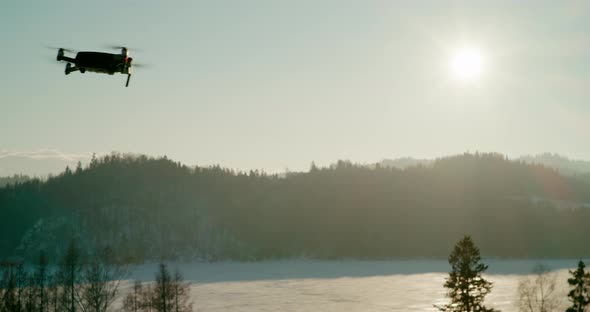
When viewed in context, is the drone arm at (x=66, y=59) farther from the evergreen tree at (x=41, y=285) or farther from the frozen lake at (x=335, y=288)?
the frozen lake at (x=335, y=288)

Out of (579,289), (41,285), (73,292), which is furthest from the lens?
(41,285)

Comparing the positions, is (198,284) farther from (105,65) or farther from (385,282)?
(105,65)

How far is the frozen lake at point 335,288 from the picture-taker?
112 meters

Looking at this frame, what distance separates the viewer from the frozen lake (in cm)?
11238

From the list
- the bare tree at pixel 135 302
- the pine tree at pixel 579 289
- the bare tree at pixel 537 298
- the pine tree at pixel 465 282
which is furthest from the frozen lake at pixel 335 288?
the pine tree at pixel 465 282

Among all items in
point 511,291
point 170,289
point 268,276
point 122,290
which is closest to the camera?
point 170,289

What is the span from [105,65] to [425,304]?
304 ft

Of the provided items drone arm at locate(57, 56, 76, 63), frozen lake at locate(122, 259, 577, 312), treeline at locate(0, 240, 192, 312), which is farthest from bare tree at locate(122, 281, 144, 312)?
drone arm at locate(57, 56, 76, 63)

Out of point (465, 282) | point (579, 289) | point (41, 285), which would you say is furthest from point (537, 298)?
point (41, 285)

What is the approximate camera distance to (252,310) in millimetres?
107562

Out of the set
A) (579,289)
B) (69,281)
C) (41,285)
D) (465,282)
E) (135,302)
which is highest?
(465,282)

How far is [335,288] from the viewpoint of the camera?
143125 mm

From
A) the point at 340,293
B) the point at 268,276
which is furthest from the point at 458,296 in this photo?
the point at 268,276

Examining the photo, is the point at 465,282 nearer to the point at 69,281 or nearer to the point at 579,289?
the point at 579,289
